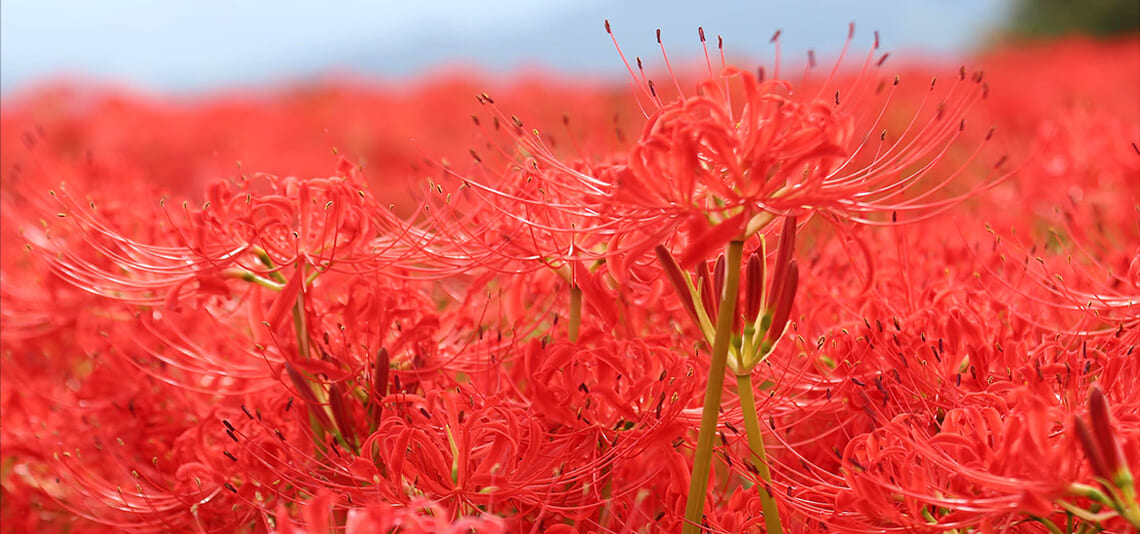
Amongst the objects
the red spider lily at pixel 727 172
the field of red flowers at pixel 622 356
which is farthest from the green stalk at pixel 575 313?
the red spider lily at pixel 727 172

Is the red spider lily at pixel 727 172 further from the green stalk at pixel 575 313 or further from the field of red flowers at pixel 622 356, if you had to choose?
the green stalk at pixel 575 313

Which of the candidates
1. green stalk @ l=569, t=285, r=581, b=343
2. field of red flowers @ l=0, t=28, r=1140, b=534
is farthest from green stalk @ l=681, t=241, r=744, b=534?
green stalk @ l=569, t=285, r=581, b=343

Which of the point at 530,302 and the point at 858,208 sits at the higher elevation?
the point at 858,208

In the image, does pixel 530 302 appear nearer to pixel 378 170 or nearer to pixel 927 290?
pixel 927 290

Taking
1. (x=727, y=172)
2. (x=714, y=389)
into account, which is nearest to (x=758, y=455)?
(x=714, y=389)

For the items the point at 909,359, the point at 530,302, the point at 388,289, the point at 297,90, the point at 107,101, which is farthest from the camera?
the point at 297,90

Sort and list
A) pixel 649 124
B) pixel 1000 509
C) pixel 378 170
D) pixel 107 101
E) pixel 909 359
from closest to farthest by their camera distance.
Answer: pixel 1000 509
pixel 649 124
pixel 909 359
pixel 378 170
pixel 107 101

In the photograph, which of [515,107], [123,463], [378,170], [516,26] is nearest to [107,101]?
[378,170]
